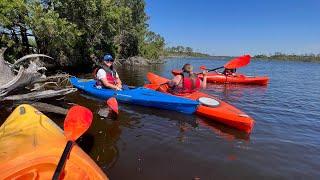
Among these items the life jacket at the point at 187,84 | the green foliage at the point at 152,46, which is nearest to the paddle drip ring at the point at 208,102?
the life jacket at the point at 187,84

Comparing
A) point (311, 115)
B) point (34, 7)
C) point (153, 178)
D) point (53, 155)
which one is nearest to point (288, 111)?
point (311, 115)

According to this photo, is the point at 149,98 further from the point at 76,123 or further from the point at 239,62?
the point at 239,62

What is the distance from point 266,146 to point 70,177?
4.56 m

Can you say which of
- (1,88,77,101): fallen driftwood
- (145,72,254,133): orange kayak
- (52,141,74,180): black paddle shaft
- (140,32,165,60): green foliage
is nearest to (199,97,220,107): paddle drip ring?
(145,72,254,133): orange kayak

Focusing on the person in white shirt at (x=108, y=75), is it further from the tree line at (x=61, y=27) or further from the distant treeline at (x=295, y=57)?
the distant treeline at (x=295, y=57)

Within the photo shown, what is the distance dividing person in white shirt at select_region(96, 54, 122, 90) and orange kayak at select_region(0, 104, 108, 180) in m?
5.50

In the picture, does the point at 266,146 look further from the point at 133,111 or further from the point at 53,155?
the point at 53,155

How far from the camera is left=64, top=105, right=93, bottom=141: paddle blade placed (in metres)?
4.05

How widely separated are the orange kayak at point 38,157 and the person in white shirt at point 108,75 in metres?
5.50

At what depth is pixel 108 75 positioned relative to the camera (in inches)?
398

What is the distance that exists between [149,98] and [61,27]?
7219mm

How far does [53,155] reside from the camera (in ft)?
12.2

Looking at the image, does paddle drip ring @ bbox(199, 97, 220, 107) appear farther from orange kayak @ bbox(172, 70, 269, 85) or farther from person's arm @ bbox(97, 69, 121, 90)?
orange kayak @ bbox(172, 70, 269, 85)

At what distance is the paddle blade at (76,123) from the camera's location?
4047 mm
